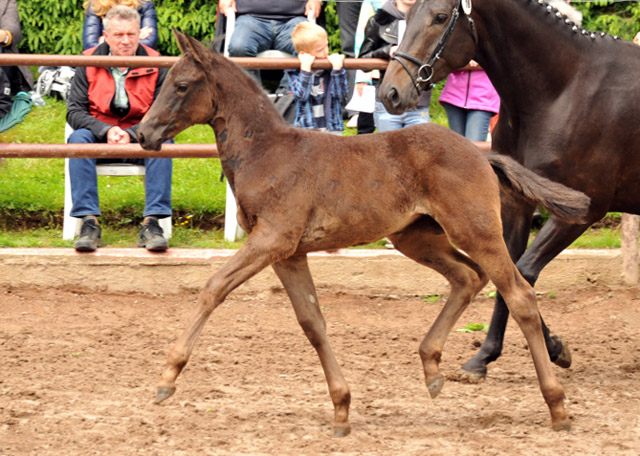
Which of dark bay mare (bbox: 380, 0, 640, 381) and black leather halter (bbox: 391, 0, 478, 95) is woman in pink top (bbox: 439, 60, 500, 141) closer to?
dark bay mare (bbox: 380, 0, 640, 381)

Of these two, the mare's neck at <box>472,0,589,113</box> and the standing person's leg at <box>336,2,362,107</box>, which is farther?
the standing person's leg at <box>336,2,362,107</box>

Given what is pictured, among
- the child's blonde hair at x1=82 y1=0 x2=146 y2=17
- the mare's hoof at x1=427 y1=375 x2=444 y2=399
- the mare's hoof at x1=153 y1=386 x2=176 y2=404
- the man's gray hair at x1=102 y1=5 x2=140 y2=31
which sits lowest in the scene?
the mare's hoof at x1=427 y1=375 x2=444 y2=399

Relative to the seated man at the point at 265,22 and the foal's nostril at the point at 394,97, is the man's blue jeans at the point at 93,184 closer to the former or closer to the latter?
the seated man at the point at 265,22

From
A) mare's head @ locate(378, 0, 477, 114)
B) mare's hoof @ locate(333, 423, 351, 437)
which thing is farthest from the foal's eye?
mare's hoof @ locate(333, 423, 351, 437)

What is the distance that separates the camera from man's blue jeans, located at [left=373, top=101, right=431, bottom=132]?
6.79 meters

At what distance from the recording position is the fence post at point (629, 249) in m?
6.69

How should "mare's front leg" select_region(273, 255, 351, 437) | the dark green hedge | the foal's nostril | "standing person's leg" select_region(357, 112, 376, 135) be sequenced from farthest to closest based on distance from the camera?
the dark green hedge, "standing person's leg" select_region(357, 112, 376, 135), the foal's nostril, "mare's front leg" select_region(273, 255, 351, 437)

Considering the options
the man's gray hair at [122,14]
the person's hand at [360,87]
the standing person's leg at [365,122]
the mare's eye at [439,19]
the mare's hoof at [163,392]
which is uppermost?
the mare's eye at [439,19]

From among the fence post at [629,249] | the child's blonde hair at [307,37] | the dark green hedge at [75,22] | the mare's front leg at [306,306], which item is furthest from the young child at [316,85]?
the dark green hedge at [75,22]

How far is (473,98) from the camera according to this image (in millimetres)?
6766

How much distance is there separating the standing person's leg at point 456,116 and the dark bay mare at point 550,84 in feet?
6.31

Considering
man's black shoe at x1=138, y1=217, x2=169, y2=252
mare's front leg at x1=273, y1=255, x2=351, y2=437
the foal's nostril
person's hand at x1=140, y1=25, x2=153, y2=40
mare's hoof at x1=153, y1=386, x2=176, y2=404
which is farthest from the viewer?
person's hand at x1=140, y1=25, x2=153, y2=40

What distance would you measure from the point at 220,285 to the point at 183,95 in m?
0.86

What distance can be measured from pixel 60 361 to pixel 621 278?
4.09m
